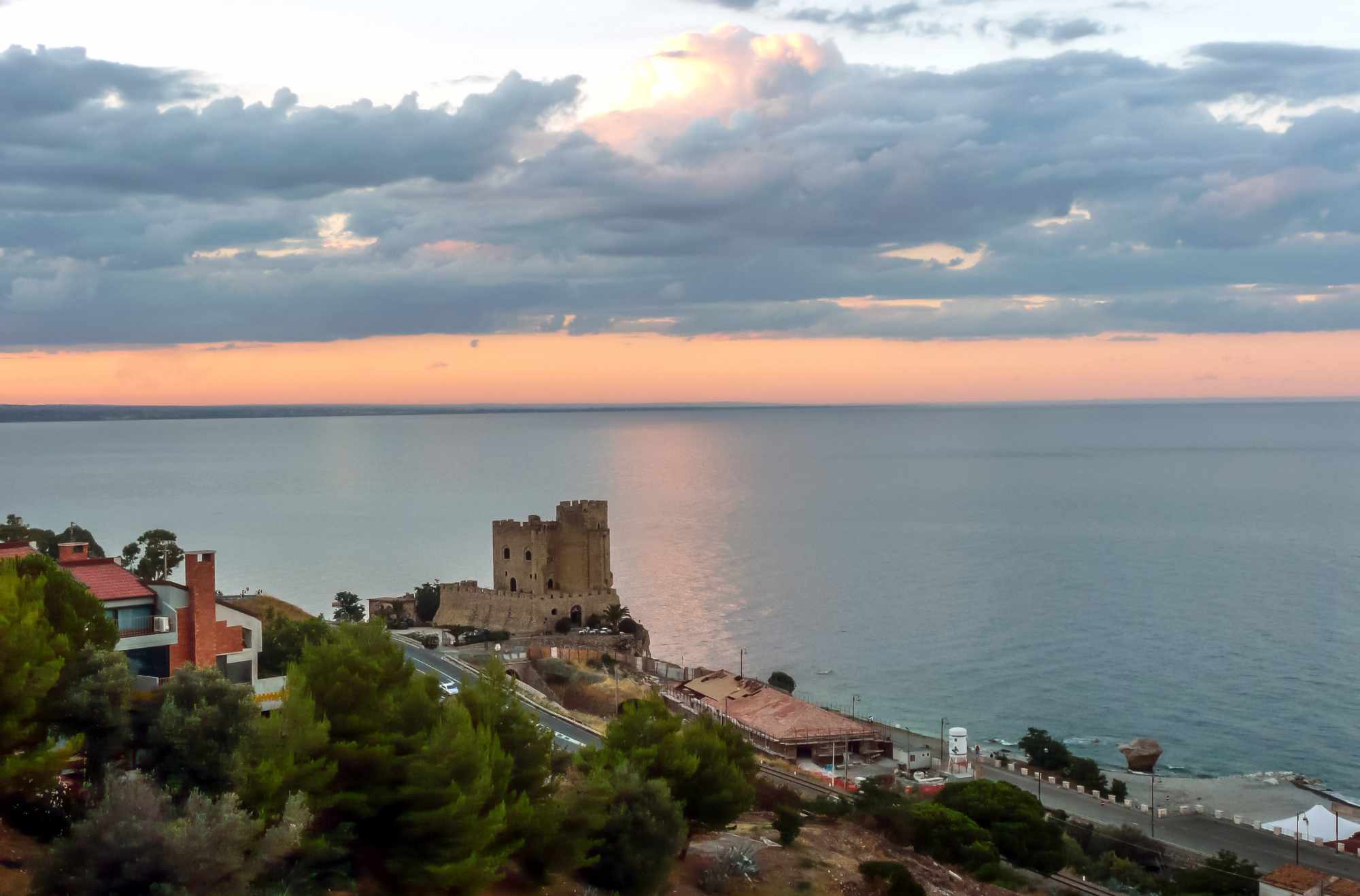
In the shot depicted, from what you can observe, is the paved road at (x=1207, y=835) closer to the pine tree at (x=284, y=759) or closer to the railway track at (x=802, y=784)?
the railway track at (x=802, y=784)

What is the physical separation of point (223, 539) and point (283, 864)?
4854 inches

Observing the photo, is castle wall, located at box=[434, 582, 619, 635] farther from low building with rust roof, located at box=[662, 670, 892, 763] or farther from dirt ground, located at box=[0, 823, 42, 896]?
dirt ground, located at box=[0, 823, 42, 896]

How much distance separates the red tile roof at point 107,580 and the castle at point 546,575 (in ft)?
122

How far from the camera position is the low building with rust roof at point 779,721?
47844 mm

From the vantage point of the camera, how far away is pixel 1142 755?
5194 centimetres

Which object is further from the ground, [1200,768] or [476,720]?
[476,720]

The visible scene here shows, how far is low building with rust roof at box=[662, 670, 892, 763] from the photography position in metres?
47.8

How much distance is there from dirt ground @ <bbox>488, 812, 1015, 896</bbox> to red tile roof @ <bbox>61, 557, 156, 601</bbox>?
12541mm

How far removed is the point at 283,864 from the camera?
56.1 ft

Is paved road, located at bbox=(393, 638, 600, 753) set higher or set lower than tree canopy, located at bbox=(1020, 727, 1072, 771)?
higher

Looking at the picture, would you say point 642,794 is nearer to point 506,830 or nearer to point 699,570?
point 506,830

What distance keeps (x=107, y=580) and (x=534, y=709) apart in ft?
52.4

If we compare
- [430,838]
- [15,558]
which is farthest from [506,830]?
[15,558]

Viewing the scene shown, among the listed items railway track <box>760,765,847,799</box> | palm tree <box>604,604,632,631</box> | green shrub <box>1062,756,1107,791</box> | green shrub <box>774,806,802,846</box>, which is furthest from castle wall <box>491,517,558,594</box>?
green shrub <box>774,806,802,846</box>
